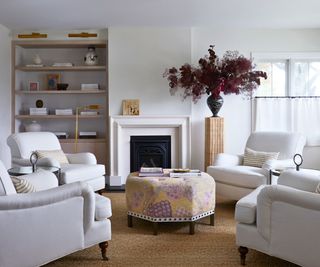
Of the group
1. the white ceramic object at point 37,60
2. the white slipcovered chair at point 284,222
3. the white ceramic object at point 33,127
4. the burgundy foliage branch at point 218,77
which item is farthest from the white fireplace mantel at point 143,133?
the white slipcovered chair at point 284,222

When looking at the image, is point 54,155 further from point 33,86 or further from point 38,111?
point 33,86

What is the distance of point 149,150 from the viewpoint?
5.88m

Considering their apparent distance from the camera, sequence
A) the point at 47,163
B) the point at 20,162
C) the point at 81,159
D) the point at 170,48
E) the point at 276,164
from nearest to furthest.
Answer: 1. the point at 47,163
2. the point at 276,164
3. the point at 20,162
4. the point at 81,159
5. the point at 170,48

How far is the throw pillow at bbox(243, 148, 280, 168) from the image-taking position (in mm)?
4688

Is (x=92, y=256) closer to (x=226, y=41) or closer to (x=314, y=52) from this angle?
(x=226, y=41)

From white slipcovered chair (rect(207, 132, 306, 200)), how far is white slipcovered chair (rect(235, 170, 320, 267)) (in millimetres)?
1399

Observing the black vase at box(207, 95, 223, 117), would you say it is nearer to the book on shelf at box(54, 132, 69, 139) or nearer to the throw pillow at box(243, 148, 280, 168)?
the throw pillow at box(243, 148, 280, 168)

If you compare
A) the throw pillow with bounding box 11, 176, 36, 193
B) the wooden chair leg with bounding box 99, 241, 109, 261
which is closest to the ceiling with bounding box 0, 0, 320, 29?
the throw pillow with bounding box 11, 176, 36, 193

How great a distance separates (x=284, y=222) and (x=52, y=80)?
480cm

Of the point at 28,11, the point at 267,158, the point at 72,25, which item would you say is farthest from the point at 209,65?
the point at 28,11

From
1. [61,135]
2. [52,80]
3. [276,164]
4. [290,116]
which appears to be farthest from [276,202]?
[52,80]

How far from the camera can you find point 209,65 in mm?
5375

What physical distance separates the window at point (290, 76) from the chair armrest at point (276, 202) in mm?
3760

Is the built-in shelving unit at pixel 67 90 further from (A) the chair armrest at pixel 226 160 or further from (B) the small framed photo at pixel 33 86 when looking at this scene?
(A) the chair armrest at pixel 226 160
